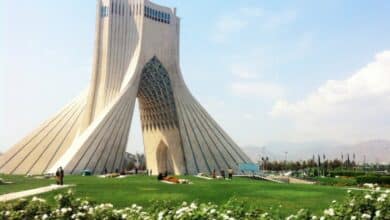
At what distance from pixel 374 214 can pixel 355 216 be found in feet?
1.85

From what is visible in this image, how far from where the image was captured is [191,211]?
21.9 ft

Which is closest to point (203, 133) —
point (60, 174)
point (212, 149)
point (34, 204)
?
point (212, 149)

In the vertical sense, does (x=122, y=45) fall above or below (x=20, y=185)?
above

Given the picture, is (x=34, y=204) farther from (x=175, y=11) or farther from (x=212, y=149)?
(x=175, y=11)

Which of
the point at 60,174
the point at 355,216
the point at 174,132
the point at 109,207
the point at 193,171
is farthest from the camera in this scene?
the point at 174,132

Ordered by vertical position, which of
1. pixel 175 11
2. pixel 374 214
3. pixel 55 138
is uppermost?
pixel 175 11

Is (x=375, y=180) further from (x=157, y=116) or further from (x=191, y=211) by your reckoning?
(x=191, y=211)

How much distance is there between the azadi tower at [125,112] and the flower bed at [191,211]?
25.3 m

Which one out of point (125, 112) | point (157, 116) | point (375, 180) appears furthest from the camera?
point (157, 116)

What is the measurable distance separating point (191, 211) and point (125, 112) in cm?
3155

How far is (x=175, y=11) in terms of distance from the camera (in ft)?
147

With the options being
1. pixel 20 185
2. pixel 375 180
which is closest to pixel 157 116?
pixel 375 180

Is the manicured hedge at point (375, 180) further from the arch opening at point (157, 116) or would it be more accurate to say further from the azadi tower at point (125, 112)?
the arch opening at point (157, 116)

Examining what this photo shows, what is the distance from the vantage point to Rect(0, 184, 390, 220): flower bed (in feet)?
22.1
